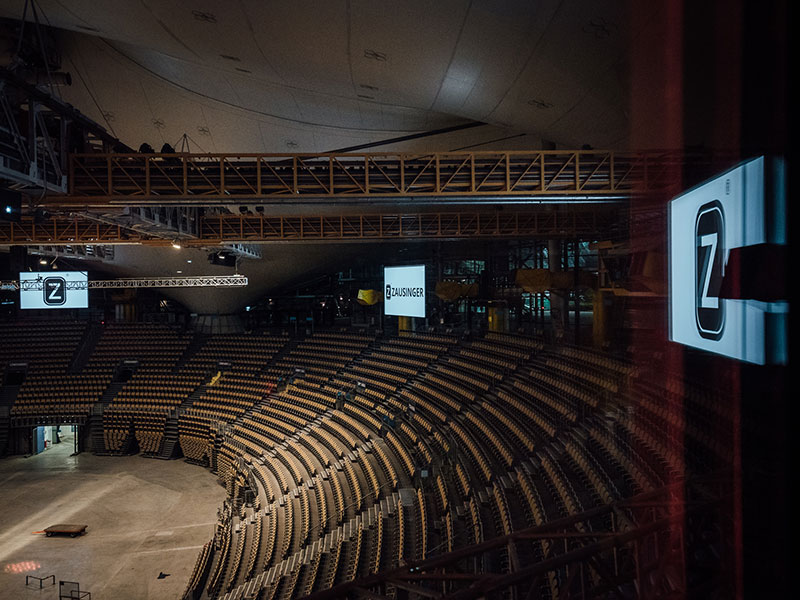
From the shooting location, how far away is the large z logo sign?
3.65 m

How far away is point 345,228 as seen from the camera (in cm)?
1958

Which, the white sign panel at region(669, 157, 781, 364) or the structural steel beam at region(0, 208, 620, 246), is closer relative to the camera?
the white sign panel at region(669, 157, 781, 364)

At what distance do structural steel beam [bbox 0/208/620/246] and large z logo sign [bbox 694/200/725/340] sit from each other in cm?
1341

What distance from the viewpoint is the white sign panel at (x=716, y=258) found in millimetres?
3186

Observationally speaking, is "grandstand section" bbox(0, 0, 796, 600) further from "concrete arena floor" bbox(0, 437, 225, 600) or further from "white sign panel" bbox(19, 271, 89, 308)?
"white sign panel" bbox(19, 271, 89, 308)

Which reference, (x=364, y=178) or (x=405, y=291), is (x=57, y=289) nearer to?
(x=405, y=291)

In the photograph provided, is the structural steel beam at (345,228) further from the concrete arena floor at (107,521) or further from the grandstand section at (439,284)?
the concrete arena floor at (107,521)

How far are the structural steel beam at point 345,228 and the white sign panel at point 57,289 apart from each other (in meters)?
9.53

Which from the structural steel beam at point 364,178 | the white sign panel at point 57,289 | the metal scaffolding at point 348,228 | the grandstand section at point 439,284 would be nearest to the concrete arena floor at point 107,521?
the grandstand section at point 439,284

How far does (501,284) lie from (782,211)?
68.9 feet

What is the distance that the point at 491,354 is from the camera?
59.1ft

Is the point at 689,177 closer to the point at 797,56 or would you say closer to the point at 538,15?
the point at 538,15

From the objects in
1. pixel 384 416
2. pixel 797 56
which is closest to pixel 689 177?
pixel 797 56

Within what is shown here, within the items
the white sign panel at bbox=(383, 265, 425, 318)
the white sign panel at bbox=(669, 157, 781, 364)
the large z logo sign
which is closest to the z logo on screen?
the white sign panel at bbox=(383, 265, 425, 318)
